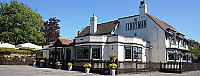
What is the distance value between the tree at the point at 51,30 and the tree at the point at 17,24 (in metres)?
9.86

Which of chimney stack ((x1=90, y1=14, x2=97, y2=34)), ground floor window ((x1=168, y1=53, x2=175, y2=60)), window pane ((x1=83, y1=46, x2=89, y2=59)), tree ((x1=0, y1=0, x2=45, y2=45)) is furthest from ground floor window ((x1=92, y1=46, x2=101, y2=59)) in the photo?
tree ((x1=0, y1=0, x2=45, y2=45))

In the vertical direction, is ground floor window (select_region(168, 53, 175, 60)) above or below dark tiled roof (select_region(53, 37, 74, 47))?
below

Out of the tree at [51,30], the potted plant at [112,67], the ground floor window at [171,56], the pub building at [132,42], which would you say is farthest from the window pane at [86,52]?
the tree at [51,30]

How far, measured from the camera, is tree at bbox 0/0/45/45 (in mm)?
34156

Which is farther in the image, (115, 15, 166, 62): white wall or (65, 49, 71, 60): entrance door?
(65, 49, 71, 60): entrance door

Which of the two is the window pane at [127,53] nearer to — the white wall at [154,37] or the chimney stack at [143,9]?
the white wall at [154,37]

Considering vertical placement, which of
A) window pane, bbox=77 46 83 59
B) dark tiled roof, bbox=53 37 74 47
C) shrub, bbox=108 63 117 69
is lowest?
shrub, bbox=108 63 117 69

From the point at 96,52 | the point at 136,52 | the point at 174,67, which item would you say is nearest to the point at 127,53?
the point at 136,52

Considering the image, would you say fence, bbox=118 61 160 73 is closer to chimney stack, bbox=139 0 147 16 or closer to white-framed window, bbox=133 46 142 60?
white-framed window, bbox=133 46 142 60

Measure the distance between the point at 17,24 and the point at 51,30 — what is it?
14.2m

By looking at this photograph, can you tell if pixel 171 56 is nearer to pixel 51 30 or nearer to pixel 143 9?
pixel 143 9

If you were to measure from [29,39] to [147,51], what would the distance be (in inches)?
871

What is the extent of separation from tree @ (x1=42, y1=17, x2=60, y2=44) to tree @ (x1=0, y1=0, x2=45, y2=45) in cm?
986

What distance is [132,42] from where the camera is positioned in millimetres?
21891
